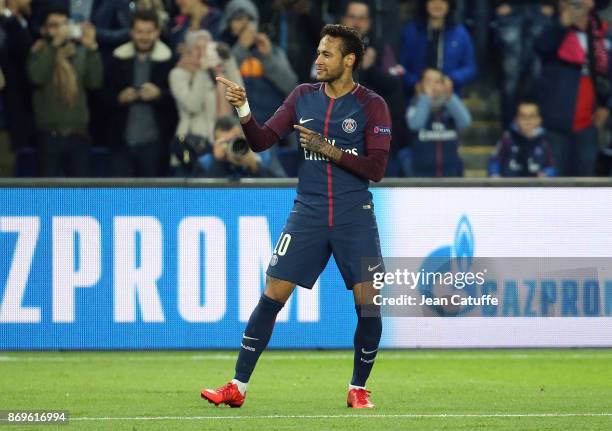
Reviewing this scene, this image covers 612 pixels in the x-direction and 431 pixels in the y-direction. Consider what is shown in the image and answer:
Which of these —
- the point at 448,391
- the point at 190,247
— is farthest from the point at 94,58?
the point at 448,391

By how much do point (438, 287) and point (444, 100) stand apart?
3.53 metres

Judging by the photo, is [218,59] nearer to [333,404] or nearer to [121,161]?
[121,161]

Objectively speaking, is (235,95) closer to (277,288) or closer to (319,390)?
(277,288)

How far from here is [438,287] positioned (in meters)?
11.9

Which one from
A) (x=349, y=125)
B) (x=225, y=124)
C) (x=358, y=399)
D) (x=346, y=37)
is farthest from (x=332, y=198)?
(x=225, y=124)

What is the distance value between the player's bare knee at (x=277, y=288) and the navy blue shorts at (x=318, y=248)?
0.03 m

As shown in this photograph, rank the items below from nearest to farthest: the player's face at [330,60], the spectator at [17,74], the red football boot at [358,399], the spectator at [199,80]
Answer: the player's face at [330,60], the red football boot at [358,399], the spectator at [199,80], the spectator at [17,74]

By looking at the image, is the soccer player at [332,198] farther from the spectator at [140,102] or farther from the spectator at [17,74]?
the spectator at [17,74]

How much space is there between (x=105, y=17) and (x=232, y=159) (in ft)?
10.8

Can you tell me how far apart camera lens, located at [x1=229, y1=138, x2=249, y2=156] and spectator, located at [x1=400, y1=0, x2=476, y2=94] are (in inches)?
138

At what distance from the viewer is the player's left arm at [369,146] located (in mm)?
8305

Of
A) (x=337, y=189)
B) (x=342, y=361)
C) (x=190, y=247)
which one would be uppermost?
(x=337, y=189)

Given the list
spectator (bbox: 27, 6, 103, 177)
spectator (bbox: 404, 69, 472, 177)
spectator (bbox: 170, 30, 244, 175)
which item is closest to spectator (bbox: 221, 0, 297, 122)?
spectator (bbox: 170, 30, 244, 175)

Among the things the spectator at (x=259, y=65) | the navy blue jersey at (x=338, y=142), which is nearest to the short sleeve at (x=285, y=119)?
the navy blue jersey at (x=338, y=142)
